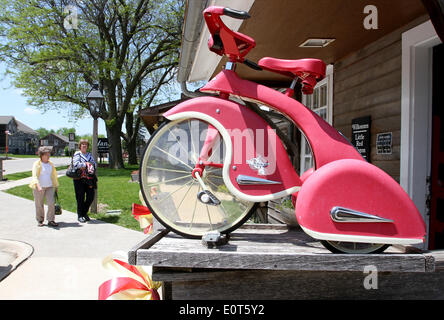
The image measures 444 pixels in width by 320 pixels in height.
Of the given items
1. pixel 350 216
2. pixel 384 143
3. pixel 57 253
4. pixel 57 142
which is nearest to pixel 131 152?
pixel 57 253

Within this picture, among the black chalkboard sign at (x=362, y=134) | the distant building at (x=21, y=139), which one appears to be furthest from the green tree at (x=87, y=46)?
the distant building at (x=21, y=139)

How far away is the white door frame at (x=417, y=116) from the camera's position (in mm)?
2850

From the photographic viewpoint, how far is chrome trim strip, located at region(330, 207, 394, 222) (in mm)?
1477

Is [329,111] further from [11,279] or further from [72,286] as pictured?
[11,279]

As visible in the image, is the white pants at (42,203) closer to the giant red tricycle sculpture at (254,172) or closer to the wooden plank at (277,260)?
the giant red tricycle sculpture at (254,172)

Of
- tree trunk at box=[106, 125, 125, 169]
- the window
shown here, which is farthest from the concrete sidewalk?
tree trunk at box=[106, 125, 125, 169]

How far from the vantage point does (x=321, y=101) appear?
5.16m

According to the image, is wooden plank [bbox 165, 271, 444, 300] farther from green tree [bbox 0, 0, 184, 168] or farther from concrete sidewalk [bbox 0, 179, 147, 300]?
green tree [bbox 0, 0, 184, 168]

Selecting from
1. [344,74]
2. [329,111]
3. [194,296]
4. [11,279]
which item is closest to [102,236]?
[11,279]

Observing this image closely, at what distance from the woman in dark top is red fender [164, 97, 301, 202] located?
622 centimetres

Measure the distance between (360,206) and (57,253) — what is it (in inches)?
195

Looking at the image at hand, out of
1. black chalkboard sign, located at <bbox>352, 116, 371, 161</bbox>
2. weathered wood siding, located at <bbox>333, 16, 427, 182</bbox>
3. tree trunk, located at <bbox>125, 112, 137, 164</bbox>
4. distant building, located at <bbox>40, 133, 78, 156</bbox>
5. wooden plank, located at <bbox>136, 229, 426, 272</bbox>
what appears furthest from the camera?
distant building, located at <bbox>40, 133, 78, 156</bbox>

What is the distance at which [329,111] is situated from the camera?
453 centimetres

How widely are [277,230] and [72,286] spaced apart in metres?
2.79
